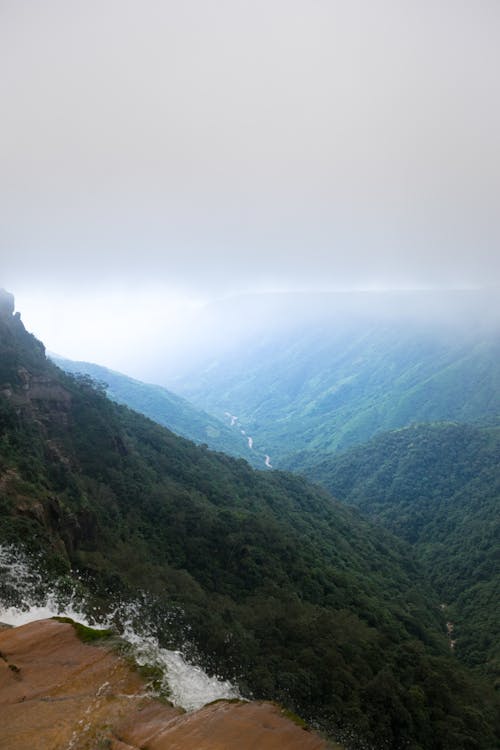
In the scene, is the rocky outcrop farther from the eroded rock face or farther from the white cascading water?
the eroded rock face

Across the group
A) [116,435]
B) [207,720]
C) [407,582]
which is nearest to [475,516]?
[407,582]

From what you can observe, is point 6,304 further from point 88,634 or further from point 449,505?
point 449,505

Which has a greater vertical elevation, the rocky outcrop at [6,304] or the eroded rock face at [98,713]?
the rocky outcrop at [6,304]

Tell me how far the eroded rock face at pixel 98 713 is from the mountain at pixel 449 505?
201 ft

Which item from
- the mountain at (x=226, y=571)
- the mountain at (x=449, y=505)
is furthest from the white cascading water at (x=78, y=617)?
the mountain at (x=449, y=505)

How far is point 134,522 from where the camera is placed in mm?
56094

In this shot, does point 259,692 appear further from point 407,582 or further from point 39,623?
point 407,582

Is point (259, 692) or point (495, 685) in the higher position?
point (259, 692)

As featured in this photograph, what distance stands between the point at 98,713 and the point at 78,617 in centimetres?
994

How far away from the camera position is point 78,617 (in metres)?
24.7

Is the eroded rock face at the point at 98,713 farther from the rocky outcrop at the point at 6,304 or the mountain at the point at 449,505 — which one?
the rocky outcrop at the point at 6,304

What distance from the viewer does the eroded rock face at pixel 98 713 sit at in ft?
47.9

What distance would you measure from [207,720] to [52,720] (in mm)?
5232

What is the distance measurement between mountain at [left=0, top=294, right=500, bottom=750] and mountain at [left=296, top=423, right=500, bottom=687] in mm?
7743
